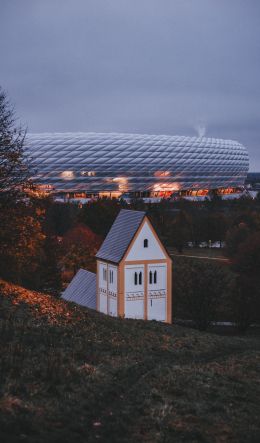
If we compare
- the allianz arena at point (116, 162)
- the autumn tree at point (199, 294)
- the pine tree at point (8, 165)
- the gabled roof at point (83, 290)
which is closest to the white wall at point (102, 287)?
the gabled roof at point (83, 290)

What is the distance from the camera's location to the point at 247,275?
39.8 m

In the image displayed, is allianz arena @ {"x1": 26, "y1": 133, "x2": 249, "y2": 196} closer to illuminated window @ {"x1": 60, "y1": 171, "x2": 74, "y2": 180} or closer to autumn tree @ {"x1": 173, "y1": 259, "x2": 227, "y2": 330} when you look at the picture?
illuminated window @ {"x1": 60, "y1": 171, "x2": 74, "y2": 180}

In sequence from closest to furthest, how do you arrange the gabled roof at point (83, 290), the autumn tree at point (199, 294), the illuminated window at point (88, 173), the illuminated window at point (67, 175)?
the autumn tree at point (199, 294) → the gabled roof at point (83, 290) → the illuminated window at point (67, 175) → the illuminated window at point (88, 173)

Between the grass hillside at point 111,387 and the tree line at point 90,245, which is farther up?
the tree line at point 90,245

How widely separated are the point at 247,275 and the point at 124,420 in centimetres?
3146

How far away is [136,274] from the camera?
34.7 metres

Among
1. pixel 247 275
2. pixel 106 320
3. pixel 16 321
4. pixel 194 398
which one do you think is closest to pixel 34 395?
pixel 194 398

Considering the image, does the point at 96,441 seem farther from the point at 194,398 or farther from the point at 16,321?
the point at 16,321

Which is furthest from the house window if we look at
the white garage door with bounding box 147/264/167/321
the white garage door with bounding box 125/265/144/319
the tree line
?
the tree line

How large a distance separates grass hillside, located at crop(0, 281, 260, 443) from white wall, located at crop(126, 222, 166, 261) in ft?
54.1

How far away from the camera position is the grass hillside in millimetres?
8844

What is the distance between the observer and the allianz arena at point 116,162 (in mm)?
121375

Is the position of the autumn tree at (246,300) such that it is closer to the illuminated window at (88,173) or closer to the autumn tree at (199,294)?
the autumn tree at (199,294)

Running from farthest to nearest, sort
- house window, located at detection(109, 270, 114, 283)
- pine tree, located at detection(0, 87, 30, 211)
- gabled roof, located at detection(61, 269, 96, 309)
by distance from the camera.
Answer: gabled roof, located at detection(61, 269, 96, 309)
house window, located at detection(109, 270, 114, 283)
pine tree, located at detection(0, 87, 30, 211)
